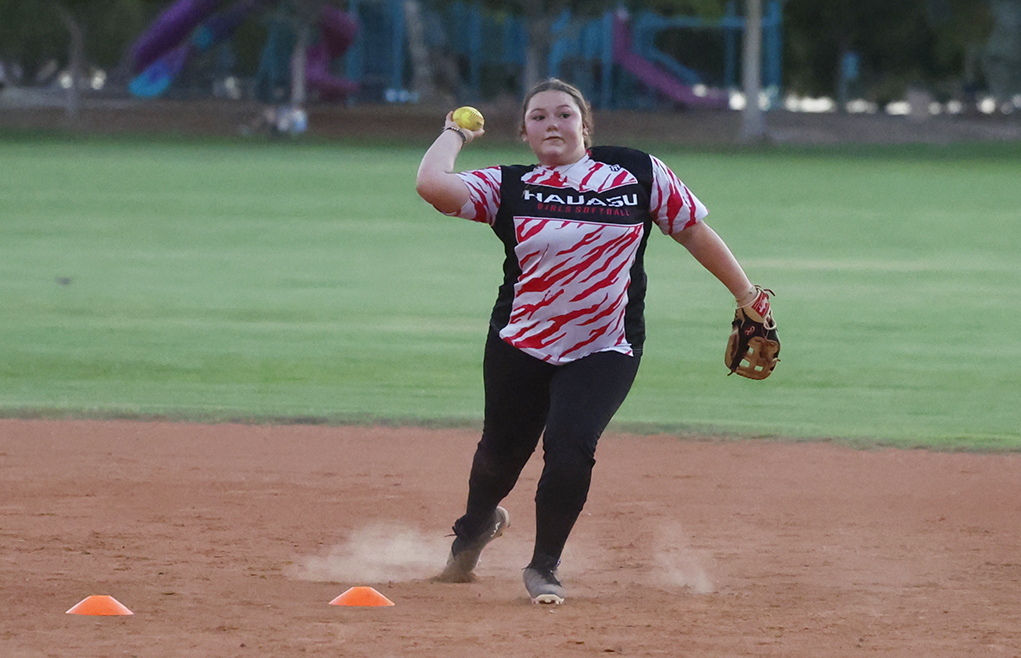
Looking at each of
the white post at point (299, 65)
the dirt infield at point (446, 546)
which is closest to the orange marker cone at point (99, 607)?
the dirt infield at point (446, 546)

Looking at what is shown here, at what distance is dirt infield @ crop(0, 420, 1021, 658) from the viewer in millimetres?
4746

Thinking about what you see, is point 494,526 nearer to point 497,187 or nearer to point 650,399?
point 497,187

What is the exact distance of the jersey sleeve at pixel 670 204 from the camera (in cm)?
514

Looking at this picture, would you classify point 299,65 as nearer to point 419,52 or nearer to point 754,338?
point 419,52

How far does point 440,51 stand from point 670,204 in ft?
178

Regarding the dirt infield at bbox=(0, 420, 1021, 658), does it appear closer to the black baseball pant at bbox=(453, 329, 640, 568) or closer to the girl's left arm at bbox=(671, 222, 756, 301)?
the black baseball pant at bbox=(453, 329, 640, 568)

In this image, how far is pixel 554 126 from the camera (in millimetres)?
5062

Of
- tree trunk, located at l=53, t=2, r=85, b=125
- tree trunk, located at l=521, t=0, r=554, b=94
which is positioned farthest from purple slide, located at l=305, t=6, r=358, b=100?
tree trunk, located at l=53, t=2, r=85, b=125

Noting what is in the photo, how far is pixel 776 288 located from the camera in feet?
54.4

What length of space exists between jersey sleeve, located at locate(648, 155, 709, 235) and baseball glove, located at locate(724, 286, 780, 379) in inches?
18.1

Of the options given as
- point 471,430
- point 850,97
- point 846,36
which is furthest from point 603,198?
point 850,97

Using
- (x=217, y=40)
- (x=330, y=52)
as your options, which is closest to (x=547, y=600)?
(x=217, y=40)

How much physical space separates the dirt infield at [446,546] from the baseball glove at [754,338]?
0.81 m

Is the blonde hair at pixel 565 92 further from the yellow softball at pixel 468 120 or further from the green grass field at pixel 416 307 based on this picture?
the green grass field at pixel 416 307
